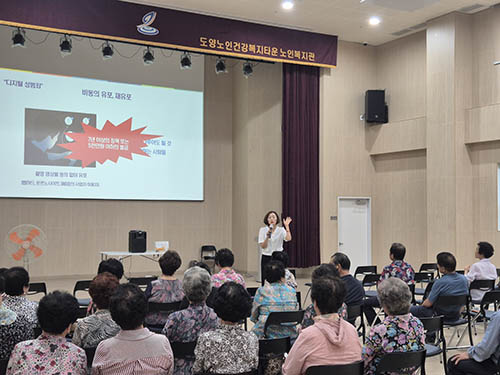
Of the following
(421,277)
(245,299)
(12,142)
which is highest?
(12,142)

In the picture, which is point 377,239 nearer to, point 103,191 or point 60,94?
point 103,191

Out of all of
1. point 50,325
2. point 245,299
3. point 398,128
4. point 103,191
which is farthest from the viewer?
point 398,128

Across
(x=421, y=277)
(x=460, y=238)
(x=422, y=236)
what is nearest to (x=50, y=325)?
(x=421, y=277)

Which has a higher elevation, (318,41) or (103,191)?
(318,41)

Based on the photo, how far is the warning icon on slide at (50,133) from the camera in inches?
360

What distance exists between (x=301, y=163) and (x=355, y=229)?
1.93 metres

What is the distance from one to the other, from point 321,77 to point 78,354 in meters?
9.17

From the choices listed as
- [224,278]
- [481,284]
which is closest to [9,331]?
[224,278]

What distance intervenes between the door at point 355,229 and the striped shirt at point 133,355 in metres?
8.67

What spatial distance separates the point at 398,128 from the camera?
411 inches

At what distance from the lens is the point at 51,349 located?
2.16 metres

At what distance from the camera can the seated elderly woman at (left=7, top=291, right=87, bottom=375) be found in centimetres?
212

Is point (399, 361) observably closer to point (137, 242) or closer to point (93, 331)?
point (93, 331)

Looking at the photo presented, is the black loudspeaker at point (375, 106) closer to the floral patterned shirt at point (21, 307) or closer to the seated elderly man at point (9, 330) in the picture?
the floral patterned shirt at point (21, 307)
